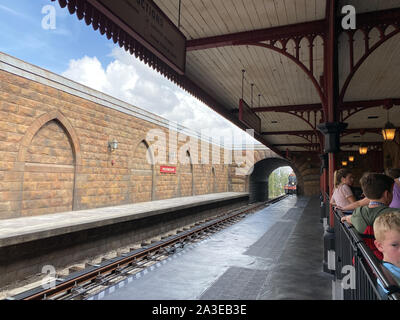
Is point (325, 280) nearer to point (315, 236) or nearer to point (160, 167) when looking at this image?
point (315, 236)

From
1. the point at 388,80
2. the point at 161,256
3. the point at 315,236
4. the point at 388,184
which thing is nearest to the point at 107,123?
the point at 161,256

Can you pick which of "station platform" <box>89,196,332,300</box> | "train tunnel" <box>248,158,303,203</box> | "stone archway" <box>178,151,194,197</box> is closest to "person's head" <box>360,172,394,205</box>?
"station platform" <box>89,196,332,300</box>

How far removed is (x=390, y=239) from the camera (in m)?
1.51

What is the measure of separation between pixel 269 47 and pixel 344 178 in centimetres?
247

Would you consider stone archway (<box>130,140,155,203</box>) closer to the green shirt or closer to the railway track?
the railway track

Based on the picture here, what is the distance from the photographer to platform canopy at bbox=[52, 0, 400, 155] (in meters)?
2.86

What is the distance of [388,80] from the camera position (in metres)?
6.77

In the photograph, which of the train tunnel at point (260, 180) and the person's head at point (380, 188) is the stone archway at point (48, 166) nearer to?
the person's head at point (380, 188)

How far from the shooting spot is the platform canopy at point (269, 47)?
2857mm

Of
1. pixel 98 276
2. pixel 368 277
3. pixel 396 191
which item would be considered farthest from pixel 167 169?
pixel 368 277

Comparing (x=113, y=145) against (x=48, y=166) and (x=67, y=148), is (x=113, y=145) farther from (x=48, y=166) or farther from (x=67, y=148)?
(x=48, y=166)

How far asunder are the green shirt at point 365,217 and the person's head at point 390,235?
723 millimetres

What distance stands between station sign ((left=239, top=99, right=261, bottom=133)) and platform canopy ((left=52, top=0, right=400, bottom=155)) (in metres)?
0.03
